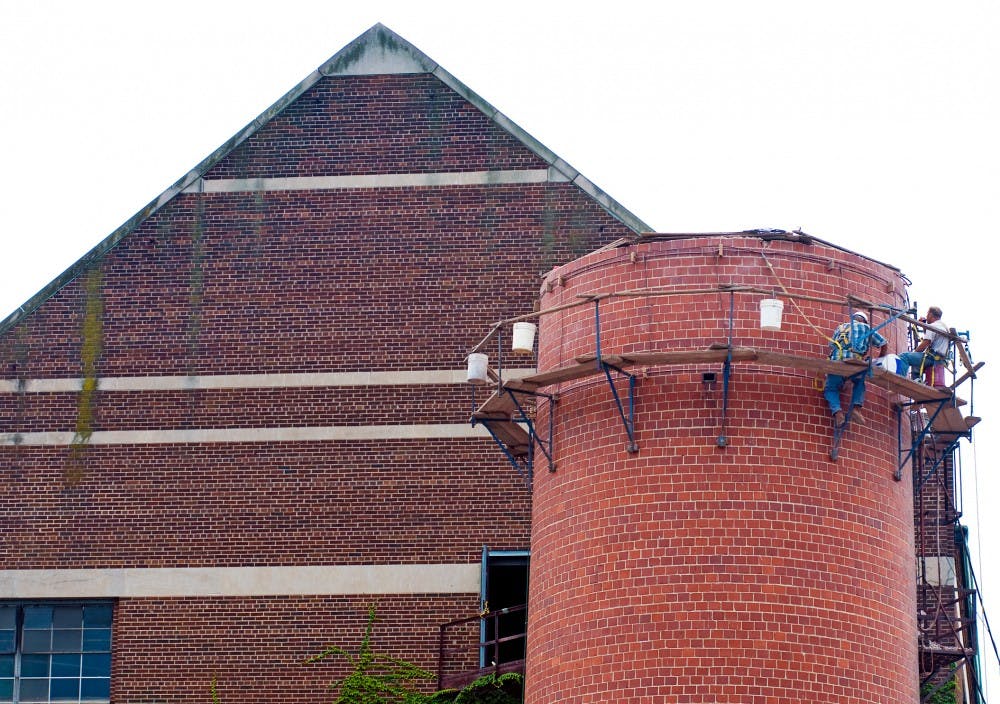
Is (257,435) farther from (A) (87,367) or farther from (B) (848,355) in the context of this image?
(B) (848,355)

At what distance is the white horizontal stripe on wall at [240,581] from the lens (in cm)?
3375

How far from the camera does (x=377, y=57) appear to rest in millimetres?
36812

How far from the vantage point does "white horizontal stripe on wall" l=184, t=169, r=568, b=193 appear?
1404 inches

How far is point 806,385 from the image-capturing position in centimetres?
2523

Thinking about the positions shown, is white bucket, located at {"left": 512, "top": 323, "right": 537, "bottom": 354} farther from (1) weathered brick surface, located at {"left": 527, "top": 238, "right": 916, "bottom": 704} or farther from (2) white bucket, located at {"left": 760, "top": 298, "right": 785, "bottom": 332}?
(2) white bucket, located at {"left": 760, "top": 298, "right": 785, "bottom": 332}

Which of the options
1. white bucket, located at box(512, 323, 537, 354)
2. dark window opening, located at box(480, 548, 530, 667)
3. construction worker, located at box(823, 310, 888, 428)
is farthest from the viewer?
dark window opening, located at box(480, 548, 530, 667)

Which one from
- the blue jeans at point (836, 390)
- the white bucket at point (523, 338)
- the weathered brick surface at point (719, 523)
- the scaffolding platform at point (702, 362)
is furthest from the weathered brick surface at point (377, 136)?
the blue jeans at point (836, 390)

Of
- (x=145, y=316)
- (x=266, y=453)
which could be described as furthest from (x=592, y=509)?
(x=145, y=316)

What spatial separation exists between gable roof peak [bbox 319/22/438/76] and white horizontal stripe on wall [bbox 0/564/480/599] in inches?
344

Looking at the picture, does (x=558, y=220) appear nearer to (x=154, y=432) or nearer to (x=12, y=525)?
(x=154, y=432)

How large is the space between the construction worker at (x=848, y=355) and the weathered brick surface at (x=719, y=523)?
0.57 ft

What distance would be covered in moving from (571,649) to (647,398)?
311 cm

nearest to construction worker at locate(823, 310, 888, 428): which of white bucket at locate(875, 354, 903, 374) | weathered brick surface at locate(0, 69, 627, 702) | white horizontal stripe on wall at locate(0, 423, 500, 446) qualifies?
white bucket at locate(875, 354, 903, 374)

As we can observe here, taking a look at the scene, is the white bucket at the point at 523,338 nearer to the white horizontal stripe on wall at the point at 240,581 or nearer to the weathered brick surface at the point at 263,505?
the weathered brick surface at the point at 263,505
